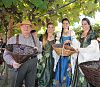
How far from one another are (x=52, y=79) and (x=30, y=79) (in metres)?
1.71

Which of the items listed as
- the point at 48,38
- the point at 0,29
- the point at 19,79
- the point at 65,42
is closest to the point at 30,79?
the point at 19,79

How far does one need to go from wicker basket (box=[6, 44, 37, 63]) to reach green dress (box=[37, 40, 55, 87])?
1.72 metres

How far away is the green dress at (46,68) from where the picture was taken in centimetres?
777

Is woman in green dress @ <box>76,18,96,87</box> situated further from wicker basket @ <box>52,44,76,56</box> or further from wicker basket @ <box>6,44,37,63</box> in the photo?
wicker basket @ <box>6,44,37,63</box>

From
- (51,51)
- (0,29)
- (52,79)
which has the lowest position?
(52,79)

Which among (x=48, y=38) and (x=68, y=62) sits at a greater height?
(x=48, y=38)

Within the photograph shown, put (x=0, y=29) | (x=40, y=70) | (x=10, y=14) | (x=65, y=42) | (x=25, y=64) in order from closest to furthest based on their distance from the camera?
1. (x=25, y=64)
2. (x=65, y=42)
3. (x=10, y=14)
4. (x=40, y=70)
5. (x=0, y=29)

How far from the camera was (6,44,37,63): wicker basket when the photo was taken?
18.3 feet

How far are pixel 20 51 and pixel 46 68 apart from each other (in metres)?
A: 2.19

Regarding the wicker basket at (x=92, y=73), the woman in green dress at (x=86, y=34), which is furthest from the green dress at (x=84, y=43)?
the wicker basket at (x=92, y=73)

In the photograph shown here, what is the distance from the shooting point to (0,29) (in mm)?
9133

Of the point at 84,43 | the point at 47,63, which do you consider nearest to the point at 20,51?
the point at 84,43

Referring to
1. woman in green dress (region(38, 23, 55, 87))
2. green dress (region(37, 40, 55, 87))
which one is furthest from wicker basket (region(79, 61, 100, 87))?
green dress (region(37, 40, 55, 87))

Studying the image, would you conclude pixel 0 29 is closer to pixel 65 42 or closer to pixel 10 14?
pixel 10 14
